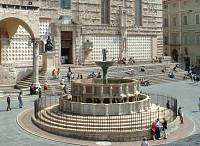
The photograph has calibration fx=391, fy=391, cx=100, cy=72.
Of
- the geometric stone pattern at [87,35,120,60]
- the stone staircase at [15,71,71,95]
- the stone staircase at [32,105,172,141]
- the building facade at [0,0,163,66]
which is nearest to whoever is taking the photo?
the stone staircase at [32,105,172,141]

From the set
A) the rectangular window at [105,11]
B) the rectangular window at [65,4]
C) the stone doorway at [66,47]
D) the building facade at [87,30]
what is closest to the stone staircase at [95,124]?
the building facade at [87,30]

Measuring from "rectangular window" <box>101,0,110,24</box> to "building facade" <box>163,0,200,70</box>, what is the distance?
683 inches

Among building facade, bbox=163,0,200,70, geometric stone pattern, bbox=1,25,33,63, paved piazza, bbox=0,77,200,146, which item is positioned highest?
building facade, bbox=163,0,200,70

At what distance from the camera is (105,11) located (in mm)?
43000

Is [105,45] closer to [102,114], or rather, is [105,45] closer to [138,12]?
[138,12]

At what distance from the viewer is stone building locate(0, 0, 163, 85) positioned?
1322 inches

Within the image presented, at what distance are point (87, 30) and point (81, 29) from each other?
82cm

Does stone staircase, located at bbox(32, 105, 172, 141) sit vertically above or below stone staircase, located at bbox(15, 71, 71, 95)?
below

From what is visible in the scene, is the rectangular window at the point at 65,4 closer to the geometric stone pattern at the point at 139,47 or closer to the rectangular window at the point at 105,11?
the rectangular window at the point at 105,11

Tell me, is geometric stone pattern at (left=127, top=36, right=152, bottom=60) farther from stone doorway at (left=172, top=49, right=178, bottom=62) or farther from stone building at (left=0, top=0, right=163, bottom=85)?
stone doorway at (left=172, top=49, right=178, bottom=62)

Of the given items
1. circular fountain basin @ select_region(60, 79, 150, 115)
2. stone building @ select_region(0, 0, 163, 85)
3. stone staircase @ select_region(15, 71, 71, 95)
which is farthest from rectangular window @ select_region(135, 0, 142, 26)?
circular fountain basin @ select_region(60, 79, 150, 115)

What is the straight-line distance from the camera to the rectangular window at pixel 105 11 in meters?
42.8

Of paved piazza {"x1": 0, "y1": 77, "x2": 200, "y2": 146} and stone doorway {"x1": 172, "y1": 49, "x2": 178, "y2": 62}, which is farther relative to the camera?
stone doorway {"x1": 172, "y1": 49, "x2": 178, "y2": 62}

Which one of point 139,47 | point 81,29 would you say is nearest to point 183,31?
point 139,47
